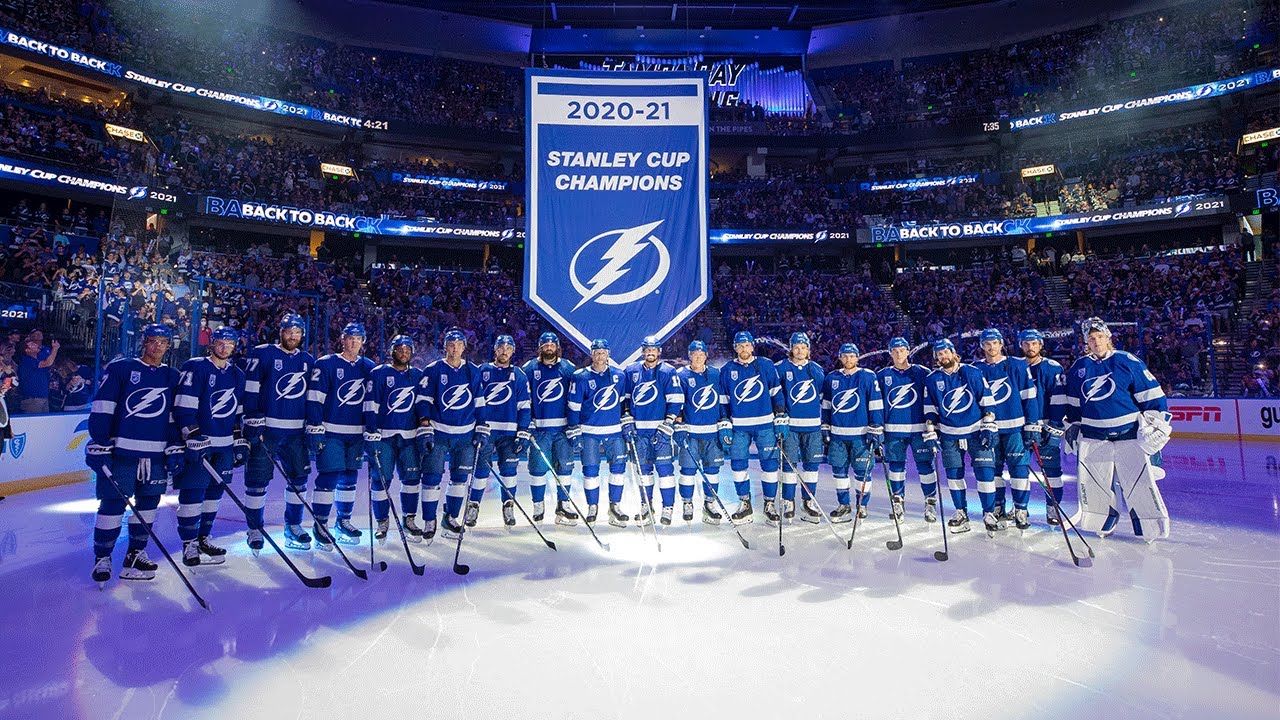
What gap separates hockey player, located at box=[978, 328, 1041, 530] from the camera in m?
6.86

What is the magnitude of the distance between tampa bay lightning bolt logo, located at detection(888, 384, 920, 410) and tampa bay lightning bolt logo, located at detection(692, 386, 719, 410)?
2015 mm

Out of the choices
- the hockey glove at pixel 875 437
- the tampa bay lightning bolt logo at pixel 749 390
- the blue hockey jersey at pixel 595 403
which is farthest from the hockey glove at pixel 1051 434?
the blue hockey jersey at pixel 595 403

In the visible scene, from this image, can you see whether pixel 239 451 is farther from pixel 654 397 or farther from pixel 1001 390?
pixel 1001 390

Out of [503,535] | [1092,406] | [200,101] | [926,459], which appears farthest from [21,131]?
[1092,406]

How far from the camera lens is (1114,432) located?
6520 millimetres


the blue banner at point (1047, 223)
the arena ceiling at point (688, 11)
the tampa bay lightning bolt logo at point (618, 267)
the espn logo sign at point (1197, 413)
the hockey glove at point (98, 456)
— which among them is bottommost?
the espn logo sign at point (1197, 413)

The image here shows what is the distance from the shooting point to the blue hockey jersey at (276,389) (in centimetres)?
645

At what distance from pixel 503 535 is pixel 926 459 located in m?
4.76

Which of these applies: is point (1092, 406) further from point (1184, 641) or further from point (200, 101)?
point (200, 101)

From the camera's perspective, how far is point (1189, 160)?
26828 mm

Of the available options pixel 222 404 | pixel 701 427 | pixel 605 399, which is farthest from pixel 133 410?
pixel 701 427

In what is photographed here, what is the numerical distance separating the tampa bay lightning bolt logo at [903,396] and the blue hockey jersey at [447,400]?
469 centimetres

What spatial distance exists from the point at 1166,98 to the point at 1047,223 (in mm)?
6499

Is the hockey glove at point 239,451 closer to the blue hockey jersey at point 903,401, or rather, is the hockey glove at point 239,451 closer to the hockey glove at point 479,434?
the hockey glove at point 479,434
